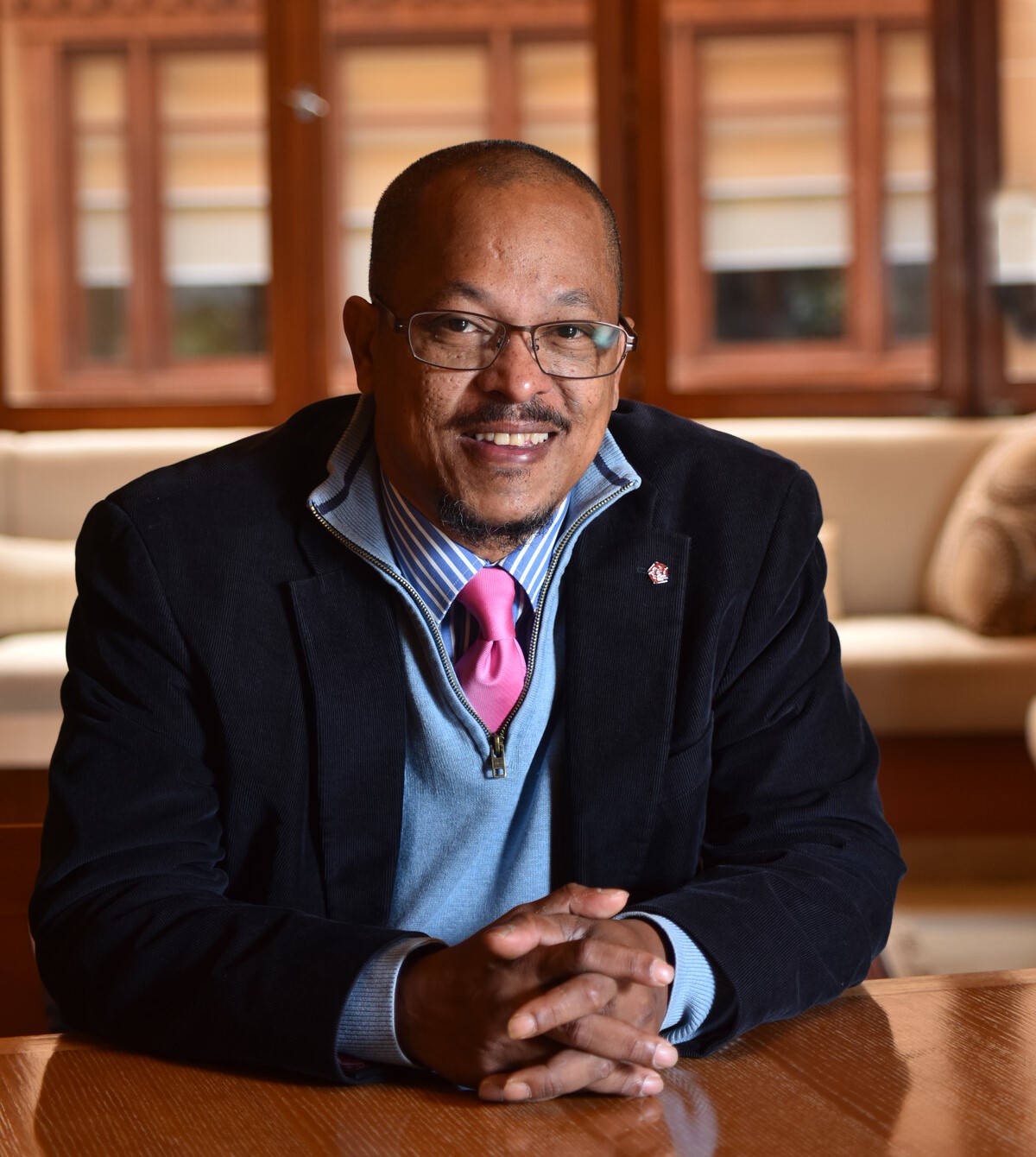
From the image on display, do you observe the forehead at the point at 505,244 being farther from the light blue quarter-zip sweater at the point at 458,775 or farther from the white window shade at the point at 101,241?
the white window shade at the point at 101,241

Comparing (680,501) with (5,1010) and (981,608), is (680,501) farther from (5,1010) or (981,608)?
(981,608)

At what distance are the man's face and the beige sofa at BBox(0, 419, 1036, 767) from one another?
2.53m

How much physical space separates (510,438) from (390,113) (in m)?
3.98

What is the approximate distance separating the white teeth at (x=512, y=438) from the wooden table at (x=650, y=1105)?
0.55 metres

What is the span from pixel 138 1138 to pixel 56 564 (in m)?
3.58

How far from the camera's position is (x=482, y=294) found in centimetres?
125

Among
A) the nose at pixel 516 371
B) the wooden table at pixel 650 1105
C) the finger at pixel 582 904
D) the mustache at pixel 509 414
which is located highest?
the nose at pixel 516 371

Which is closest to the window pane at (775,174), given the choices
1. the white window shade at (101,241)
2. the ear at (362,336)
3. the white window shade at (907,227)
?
the white window shade at (907,227)

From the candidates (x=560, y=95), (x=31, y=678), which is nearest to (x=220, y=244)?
(x=560, y=95)

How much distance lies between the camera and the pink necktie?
1.29m

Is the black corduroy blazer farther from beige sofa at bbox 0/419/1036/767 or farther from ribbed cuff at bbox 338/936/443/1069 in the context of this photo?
beige sofa at bbox 0/419/1036/767

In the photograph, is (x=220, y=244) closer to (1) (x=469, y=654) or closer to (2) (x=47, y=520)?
(2) (x=47, y=520)

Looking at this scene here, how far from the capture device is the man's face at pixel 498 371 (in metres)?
1.26

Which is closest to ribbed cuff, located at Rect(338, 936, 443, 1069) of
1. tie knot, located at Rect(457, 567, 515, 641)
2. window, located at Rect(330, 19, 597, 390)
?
tie knot, located at Rect(457, 567, 515, 641)
